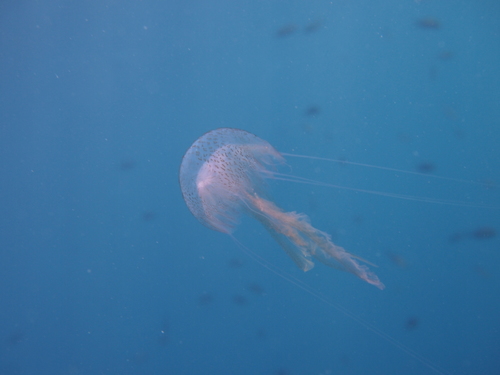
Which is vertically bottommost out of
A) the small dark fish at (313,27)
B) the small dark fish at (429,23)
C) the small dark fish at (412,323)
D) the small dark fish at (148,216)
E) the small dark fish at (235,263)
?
the small dark fish at (412,323)

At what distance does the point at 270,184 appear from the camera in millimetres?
3371

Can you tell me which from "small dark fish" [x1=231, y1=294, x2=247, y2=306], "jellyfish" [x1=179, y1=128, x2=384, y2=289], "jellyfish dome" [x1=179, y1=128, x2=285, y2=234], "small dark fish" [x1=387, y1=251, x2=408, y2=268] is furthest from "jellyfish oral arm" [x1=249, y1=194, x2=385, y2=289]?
"small dark fish" [x1=231, y1=294, x2=247, y2=306]

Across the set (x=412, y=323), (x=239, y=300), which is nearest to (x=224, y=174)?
(x=239, y=300)

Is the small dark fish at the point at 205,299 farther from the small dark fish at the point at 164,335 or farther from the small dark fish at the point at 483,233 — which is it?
the small dark fish at the point at 483,233

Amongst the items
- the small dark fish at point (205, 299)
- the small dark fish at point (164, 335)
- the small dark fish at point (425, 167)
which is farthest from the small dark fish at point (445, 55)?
the small dark fish at point (164, 335)

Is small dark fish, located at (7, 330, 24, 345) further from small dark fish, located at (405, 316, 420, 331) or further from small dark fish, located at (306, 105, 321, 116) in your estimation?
small dark fish, located at (405, 316, 420, 331)

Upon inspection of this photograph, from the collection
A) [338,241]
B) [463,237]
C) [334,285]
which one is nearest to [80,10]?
[338,241]

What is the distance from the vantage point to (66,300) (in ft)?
11.4

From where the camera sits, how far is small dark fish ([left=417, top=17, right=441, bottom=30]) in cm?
315

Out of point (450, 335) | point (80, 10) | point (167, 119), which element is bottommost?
point (450, 335)

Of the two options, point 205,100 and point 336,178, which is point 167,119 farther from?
point 336,178

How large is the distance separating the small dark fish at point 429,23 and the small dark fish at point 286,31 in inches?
54.7

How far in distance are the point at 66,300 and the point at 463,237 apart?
489 cm

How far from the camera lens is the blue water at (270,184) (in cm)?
313
